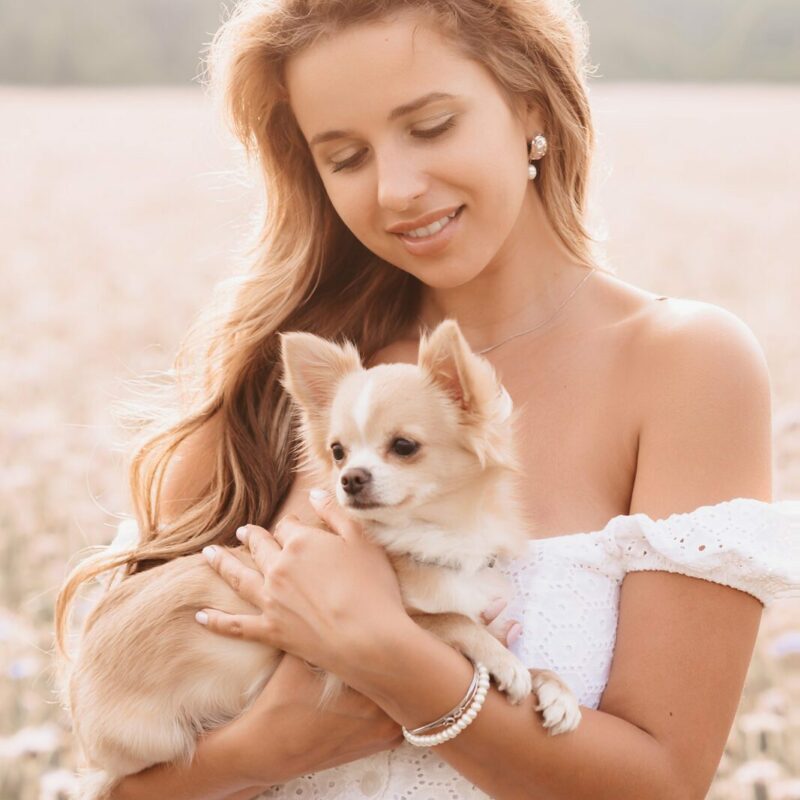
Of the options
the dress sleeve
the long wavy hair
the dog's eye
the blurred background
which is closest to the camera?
the dress sleeve

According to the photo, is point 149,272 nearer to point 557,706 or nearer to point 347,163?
point 347,163

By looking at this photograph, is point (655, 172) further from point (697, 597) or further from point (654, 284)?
point (697, 597)

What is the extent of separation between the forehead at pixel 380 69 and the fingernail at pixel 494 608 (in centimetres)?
120

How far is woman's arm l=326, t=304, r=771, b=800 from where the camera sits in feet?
8.06

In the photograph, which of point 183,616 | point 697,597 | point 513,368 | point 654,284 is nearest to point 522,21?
point 513,368

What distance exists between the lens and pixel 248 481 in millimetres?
3260

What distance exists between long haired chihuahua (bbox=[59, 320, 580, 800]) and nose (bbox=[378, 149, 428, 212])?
1.14 feet

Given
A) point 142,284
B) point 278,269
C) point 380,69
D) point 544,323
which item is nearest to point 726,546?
point 544,323

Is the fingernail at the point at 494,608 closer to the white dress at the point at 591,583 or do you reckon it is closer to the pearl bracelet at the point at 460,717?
the white dress at the point at 591,583

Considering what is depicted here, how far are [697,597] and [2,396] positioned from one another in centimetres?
490

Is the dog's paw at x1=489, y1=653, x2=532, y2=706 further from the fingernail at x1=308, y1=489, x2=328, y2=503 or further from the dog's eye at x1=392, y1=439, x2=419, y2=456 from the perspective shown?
the fingernail at x1=308, y1=489, x2=328, y2=503

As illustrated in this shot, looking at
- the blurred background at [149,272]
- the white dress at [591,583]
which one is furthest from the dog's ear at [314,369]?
the blurred background at [149,272]

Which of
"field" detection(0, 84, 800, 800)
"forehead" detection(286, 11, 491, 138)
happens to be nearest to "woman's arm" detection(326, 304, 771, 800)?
"forehead" detection(286, 11, 491, 138)

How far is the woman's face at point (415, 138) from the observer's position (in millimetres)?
2822
